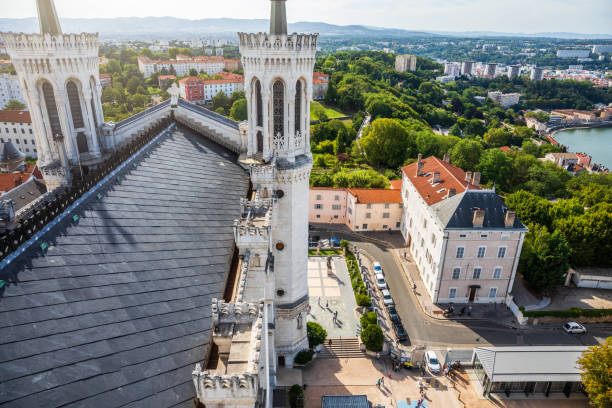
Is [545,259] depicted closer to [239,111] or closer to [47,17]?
[47,17]

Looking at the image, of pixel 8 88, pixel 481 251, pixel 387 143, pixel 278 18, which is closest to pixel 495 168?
pixel 387 143

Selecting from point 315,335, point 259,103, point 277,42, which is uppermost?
point 277,42

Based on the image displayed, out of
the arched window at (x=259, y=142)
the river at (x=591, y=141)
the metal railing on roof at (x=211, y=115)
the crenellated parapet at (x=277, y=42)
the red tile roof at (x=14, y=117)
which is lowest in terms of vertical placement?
the river at (x=591, y=141)

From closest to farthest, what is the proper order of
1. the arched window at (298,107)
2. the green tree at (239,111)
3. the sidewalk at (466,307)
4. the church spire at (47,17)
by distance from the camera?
the church spire at (47,17), the arched window at (298,107), the sidewalk at (466,307), the green tree at (239,111)

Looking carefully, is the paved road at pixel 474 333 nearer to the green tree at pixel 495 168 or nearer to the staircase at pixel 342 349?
the staircase at pixel 342 349

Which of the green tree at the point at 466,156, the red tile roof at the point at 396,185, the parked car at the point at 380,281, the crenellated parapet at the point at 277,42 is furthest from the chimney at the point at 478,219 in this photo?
the green tree at the point at 466,156

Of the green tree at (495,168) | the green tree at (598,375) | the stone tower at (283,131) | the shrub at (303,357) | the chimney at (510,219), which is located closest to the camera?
the stone tower at (283,131)

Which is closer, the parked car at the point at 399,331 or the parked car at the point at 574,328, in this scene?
the parked car at the point at 399,331
